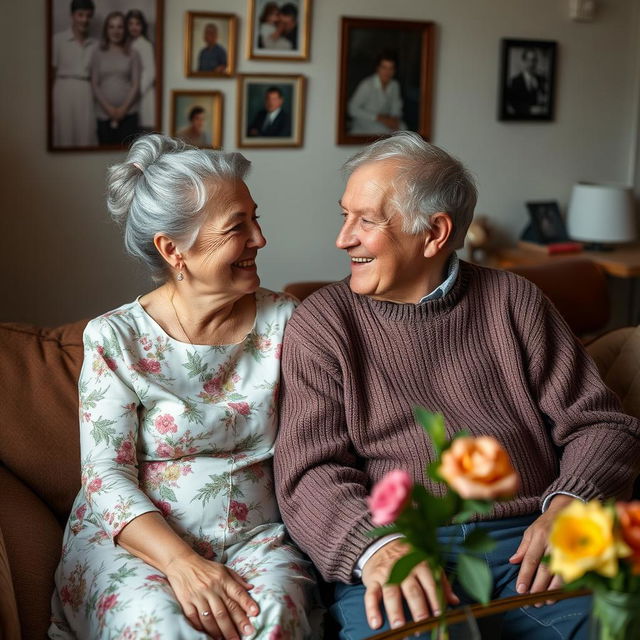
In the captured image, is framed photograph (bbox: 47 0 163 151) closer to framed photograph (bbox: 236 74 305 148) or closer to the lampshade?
framed photograph (bbox: 236 74 305 148)

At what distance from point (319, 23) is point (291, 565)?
2631 millimetres

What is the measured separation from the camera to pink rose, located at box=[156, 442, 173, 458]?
5.84ft

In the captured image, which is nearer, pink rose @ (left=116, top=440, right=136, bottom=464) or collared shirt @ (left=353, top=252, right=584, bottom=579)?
collared shirt @ (left=353, top=252, right=584, bottom=579)

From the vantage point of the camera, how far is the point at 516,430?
1866 mm

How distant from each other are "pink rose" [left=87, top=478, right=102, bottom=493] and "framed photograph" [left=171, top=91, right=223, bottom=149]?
6.86 ft

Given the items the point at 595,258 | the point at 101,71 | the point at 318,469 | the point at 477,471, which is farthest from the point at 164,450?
the point at 595,258

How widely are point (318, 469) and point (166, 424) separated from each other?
0.30 m

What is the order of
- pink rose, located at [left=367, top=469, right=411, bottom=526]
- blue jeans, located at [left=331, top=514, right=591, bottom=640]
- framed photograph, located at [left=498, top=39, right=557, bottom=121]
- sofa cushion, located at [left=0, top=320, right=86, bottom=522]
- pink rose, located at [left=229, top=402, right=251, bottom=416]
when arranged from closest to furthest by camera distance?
pink rose, located at [left=367, top=469, right=411, bottom=526]
blue jeans, located at [left=331, top=514, right=591, bottom=640]
pink rose, located at [left=229, top=402, right=251, bottom=416]
sofa cushion, located at [left=0, top=320, right=86, bottom=522]
framed photograph, located at [left=498, top=39, right=557, bottom=121]

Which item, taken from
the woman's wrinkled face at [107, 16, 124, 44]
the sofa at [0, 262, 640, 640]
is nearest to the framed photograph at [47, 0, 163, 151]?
the woman's wrinkled face at [107, 16, 124, 44]

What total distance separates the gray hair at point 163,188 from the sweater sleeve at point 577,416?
720 mm

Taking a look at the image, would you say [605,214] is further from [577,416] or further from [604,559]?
[604,559]

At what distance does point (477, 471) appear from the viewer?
101 centimetres

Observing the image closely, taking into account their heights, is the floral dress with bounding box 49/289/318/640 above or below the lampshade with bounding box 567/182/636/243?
below

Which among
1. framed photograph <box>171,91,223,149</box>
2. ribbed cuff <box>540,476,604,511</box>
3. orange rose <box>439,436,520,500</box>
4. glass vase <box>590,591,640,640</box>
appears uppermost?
framed photograph <box>171,91,223,149</box>
